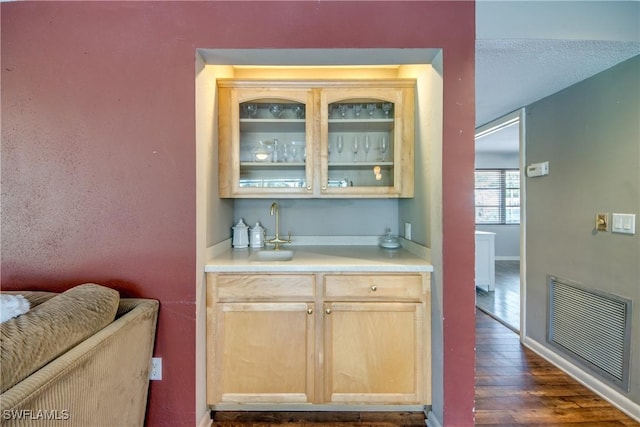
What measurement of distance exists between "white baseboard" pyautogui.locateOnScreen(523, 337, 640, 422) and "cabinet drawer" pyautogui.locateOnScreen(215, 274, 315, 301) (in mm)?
2016

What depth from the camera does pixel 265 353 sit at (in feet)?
5.55

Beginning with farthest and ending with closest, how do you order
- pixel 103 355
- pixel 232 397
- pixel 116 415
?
1. pixel 232 397
2. pixel 116 415
3. pixel 103 355

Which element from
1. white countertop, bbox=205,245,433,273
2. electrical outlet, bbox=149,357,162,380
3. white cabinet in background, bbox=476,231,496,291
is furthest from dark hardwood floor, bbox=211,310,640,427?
white cabinet in background, bbox=476,231,496,291

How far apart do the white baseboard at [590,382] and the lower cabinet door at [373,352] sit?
131 cm

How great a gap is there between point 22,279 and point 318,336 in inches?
61.5

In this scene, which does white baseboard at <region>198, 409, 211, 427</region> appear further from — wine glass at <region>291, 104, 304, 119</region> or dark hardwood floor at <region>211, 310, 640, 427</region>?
Answer: wine glass at <region>291, 104, 304, 119</region>

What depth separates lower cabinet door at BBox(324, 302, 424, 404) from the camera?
5.51ft

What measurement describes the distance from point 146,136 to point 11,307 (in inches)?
36.0

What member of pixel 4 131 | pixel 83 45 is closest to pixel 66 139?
pixel 4 131

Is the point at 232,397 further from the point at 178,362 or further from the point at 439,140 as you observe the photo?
the point at 439,140

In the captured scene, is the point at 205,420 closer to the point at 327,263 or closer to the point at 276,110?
the point at 327,263

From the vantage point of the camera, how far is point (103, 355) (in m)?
1.13

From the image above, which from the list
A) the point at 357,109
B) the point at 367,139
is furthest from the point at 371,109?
the point at 367,139

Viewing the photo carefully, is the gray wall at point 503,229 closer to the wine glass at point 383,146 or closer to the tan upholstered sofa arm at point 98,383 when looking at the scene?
the wine glass at point 383,146
